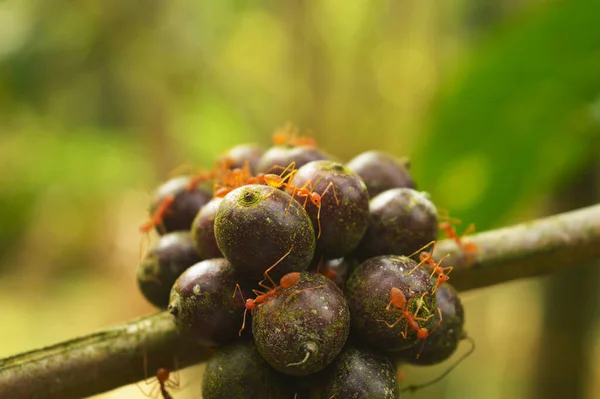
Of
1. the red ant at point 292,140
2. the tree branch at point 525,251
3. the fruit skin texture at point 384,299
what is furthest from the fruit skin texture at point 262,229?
the tree branch at point 525,251

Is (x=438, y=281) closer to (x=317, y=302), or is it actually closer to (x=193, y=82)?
(x=317, y=302)

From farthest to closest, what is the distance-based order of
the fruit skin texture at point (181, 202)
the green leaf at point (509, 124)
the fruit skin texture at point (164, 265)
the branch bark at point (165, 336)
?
the green leaf at point (509, 124), the fruit skin texture at point (181, 202), the fruit skin texture at point (164, 265), the branch bark at point (165, 336)

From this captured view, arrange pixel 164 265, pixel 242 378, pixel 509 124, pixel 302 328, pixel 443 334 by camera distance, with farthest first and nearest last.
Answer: pixel 509 124 → pixel 164 265 → pixel 443 334 → pixel 242 378 → pixel 302 328

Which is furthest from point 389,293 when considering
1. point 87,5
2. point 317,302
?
point 87,5

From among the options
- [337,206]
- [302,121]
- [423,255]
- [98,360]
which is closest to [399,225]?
[423,255]

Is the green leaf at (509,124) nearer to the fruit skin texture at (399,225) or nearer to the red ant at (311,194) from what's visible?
the fruit skin texture at (399,225)

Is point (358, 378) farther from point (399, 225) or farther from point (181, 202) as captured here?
point (181, 202)

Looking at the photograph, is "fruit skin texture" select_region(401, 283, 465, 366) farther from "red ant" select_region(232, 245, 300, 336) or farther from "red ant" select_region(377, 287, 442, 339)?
"red ant" select_region(232, 245, 300, 336)
